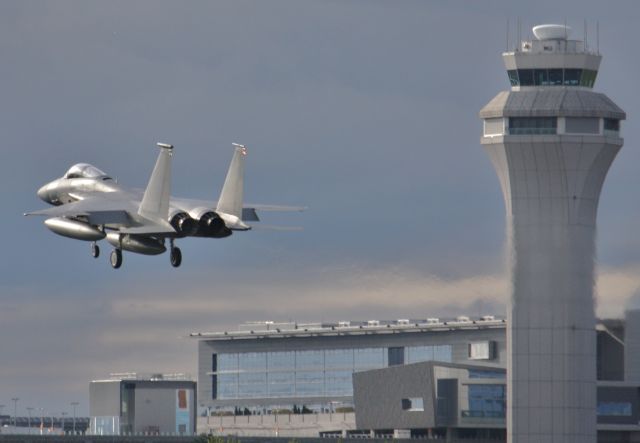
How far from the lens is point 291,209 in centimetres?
15662

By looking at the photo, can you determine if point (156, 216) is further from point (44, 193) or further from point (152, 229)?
point (44, 193)

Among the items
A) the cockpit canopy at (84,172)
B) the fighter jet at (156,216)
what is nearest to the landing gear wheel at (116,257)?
the fighter jet at (156,216)

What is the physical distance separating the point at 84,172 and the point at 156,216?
2171 centimetres

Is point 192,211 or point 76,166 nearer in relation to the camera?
point 192,211

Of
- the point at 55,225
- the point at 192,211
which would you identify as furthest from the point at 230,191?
the point at 55,225

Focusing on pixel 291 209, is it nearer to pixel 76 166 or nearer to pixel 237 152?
pixel 237 152

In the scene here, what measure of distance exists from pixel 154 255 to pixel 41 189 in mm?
24624

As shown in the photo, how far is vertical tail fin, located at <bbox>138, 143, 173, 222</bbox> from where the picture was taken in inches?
5773

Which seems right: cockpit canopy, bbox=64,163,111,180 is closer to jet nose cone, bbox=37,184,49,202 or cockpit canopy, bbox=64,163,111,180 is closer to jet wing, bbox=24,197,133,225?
jet nose cone, bbox=37,184,49,202

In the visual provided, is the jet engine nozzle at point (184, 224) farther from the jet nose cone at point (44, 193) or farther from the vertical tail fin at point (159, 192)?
the jet nose cone at point (44, 193)

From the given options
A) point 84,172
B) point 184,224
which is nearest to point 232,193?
point 184,224

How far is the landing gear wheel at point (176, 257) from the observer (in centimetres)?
14400

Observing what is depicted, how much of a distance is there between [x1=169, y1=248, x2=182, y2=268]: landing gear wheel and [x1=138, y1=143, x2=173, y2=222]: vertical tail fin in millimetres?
2354

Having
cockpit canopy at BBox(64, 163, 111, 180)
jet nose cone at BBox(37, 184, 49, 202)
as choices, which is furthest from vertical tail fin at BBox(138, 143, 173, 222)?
jet nose cone at BBox(37, 184, 49, 202)
